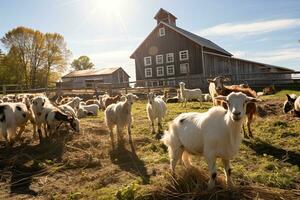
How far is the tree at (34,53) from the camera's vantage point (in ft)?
185

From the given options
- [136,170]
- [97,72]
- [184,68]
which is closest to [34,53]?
[97,72]

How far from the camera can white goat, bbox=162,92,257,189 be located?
5875mm

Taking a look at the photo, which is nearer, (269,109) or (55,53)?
(269,109)

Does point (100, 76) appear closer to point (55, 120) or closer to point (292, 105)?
point (292, 105)

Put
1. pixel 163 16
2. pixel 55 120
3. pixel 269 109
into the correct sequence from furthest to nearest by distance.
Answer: pixel 163 16 → pixel 269 109 → pixel 55 120

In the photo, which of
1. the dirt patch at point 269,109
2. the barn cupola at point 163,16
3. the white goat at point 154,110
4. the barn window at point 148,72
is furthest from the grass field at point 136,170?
the barn cupola at point 163,16

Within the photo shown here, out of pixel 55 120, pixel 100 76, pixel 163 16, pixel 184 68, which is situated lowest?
pixel 55 120

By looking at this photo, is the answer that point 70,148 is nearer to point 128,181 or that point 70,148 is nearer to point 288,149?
point 128,181

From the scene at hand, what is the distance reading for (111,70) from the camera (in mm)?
60688

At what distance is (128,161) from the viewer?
8.89 metres

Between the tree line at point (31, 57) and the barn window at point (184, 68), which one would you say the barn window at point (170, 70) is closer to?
the barn window at point (184, 68)

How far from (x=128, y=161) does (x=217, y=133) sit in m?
3.59

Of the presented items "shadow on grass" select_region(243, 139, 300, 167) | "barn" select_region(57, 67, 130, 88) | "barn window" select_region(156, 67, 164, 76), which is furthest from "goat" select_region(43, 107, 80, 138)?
"barn" select_region(57, 67, 130, 88)

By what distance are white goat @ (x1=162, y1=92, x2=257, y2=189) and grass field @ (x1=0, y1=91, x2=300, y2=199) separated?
573 mm
